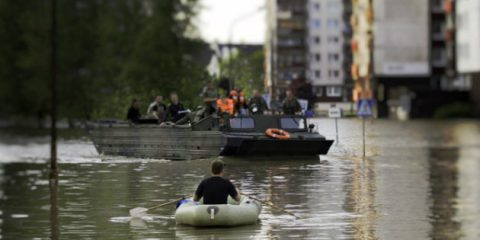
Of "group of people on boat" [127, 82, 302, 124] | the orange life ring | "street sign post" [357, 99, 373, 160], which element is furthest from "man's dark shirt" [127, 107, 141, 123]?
"street sign post" [357, 99, 373, 160]

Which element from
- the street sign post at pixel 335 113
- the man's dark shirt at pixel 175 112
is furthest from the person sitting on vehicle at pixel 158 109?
the street sign post at pixel 335 113

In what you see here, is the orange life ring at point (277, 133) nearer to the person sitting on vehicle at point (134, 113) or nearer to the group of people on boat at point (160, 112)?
the group of people on boat at point (160, 112)

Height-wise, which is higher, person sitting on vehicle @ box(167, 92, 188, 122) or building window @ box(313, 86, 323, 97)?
building window @ box(313, 86, 323, 97)

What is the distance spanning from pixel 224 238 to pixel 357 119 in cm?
651

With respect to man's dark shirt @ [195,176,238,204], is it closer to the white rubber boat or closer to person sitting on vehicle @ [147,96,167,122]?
the white rubber boat

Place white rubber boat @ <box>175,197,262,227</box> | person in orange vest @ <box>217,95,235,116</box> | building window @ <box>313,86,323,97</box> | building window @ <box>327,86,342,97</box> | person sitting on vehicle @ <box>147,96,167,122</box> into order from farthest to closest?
white rubber boat @ <box>175,197,262,227</box>
building window @ <box>313,86,323,97</box>
building window @ <box>327,86,342,97</box>
person in orange vest @ <box>217,95,235,116</box>
person sitting on vehicle @ <box>147,96,167,122</box>

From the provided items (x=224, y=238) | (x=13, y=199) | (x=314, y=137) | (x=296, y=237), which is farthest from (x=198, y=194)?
(x=13, y=199)

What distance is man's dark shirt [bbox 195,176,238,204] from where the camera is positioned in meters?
42.2

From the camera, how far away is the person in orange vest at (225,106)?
35.5m

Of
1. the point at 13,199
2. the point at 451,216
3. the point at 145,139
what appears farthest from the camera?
the point at 13,199

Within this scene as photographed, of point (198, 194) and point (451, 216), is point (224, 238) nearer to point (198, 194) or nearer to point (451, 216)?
point (198, 194)

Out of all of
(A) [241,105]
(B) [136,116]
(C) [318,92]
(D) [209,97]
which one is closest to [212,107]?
(D) [209,97]

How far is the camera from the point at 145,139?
3338 centimetres

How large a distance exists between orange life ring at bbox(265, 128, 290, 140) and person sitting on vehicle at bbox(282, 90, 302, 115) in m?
0.65
